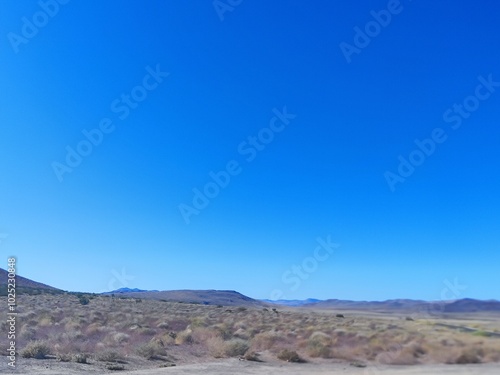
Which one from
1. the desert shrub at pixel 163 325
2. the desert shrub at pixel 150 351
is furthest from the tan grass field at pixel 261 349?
the desert shrub at pixel 163 325

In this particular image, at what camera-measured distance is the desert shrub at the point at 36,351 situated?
2088 centimetres

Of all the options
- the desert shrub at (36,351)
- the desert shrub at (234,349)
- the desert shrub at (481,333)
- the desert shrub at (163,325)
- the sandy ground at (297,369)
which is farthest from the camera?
the desert shrub at (163,325)

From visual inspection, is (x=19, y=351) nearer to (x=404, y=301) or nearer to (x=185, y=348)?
(x=185, y=348)

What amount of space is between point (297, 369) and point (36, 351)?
11.2 meters

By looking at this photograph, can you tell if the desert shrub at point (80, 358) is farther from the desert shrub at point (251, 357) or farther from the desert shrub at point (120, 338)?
the desert shrub at point (251, 357)

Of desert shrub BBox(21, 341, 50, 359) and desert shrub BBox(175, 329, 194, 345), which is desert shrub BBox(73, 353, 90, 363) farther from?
desert shrub BBox(175, 329, 194, 345)

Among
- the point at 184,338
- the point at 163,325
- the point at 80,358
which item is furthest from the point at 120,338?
the point at 163,325

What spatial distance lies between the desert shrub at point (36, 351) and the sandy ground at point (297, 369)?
2909mm

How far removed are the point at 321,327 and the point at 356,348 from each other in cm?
1055

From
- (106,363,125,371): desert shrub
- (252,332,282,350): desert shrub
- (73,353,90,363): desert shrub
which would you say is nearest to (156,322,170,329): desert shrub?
(252,332,282,350): desert shrub

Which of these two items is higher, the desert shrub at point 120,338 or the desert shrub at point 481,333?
the desert shrub at point 481,333

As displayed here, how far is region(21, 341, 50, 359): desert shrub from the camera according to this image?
20.9 m

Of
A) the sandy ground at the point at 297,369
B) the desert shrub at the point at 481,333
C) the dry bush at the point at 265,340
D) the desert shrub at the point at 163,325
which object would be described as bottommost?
the sandy ground at the point at 297,369

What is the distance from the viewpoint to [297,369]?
70.7ft
